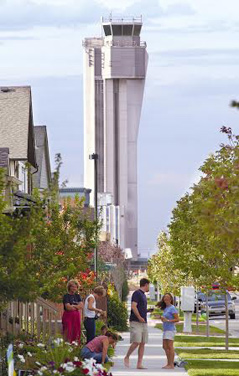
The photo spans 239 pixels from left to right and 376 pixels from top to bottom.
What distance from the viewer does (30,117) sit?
5094 centimetres

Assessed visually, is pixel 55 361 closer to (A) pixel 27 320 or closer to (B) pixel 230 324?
(A) pixel 27 320

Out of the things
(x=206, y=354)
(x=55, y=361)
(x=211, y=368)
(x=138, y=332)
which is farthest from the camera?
(x=206, y=354)

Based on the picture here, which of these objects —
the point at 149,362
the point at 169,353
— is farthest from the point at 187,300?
the point at 169,353

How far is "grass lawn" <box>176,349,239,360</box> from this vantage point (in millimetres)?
31425

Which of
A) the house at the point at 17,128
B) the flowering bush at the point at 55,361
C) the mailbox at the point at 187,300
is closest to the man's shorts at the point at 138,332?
the flowering bush at the point at 55,361

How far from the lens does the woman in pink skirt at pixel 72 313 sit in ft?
86.0

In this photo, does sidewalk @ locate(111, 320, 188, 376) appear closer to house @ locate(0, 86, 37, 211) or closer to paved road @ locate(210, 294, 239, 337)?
house @ locate(0, 86, 37, 211)

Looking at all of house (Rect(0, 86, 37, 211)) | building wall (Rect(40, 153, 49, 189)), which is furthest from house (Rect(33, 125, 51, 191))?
house (Rect(0, 86, 37, 211))

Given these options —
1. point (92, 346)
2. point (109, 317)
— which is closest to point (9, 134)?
point (109, 317)

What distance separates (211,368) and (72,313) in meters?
3.21

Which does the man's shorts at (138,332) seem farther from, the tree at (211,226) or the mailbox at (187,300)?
the mailbox at (187,300)

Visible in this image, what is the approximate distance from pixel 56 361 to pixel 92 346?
1981mm

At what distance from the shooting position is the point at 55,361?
21062mm

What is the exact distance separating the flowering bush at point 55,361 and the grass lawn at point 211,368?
3.06 meters
